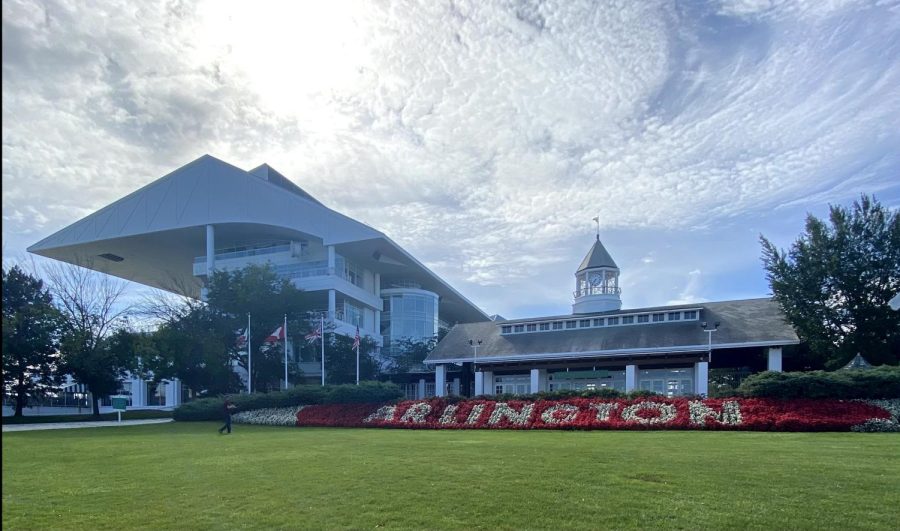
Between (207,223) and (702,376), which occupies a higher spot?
(207,223)

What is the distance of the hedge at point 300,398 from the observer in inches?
1141

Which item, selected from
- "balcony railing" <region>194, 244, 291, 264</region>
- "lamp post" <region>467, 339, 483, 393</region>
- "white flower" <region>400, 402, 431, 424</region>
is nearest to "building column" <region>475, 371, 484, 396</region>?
"lamp post" <region>467, 339, 483, 393</region>

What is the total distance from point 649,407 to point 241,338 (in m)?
23.6

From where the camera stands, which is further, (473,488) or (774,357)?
(774,357)

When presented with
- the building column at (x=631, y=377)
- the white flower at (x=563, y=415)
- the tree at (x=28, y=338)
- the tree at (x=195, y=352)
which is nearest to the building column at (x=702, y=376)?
the building column at (x=631, y=377)

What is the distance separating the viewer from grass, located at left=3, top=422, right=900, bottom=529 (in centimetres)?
702

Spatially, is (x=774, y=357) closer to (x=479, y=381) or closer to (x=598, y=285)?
(x=598, y=285)

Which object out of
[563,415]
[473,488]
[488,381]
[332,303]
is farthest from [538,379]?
[473,488]

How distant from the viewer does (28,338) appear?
33594 millimetres

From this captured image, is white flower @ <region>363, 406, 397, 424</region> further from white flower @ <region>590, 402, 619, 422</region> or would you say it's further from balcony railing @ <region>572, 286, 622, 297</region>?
balcony railing @ <region>572, 286, 622, 297</region>

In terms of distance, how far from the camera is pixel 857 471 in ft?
30.8

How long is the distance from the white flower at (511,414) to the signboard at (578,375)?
461 inches

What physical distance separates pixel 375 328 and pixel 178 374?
21325mm

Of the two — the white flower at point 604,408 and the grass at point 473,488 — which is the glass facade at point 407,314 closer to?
the white flower at point 604,408
